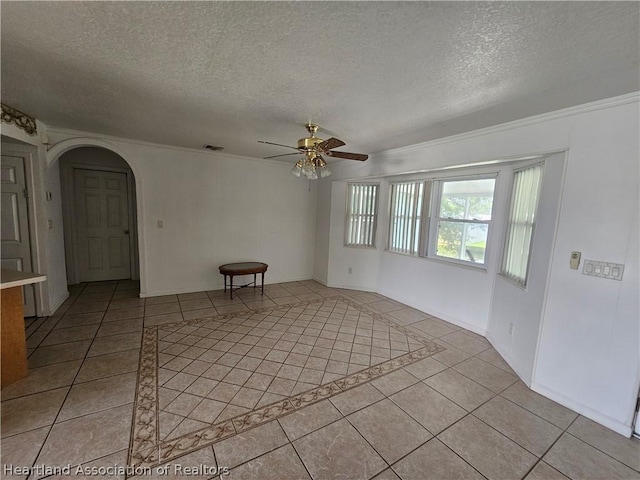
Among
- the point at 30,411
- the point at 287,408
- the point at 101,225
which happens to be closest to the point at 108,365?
the point at 30,411

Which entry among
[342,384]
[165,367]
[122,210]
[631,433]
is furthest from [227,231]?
[631,433]

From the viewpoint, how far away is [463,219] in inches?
145

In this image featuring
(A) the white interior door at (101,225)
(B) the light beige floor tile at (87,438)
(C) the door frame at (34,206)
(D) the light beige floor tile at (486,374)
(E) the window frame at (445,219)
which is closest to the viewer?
(B) the light beige floor tile at (87,438)

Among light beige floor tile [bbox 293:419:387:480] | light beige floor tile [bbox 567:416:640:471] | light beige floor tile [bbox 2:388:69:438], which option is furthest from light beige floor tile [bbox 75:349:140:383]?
light beige floor tile [bbox 567:416:640:471]

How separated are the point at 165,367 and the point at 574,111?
4.20 metres

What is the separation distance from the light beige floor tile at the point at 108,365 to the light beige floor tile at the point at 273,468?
155 centimetres

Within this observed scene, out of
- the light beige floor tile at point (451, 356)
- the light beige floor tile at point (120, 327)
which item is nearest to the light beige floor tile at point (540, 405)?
the light beige floor tile at point (451, 356)

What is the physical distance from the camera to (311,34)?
1.44 meters

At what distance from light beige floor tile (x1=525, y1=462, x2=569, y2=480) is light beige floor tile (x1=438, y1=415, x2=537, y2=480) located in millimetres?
27

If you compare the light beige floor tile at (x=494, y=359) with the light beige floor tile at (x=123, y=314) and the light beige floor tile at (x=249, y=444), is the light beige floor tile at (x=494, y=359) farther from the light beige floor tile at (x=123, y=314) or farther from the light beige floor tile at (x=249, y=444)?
the light beige floor tile at (x=123, y=314)

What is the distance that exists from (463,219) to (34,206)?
5527 mm

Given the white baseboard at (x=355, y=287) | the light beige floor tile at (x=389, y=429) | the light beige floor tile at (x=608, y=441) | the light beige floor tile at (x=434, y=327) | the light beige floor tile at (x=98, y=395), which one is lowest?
the light beige floor tile at (x=608, y=441)

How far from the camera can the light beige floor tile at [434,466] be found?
1.53 metres

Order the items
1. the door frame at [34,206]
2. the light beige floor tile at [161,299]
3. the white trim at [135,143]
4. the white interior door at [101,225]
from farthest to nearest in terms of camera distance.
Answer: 1. the white interior door at [101,225]
2. the light beige floor tile at [161,299]
3. the white trim at [135,143]
4. the door frame at [34,206]
